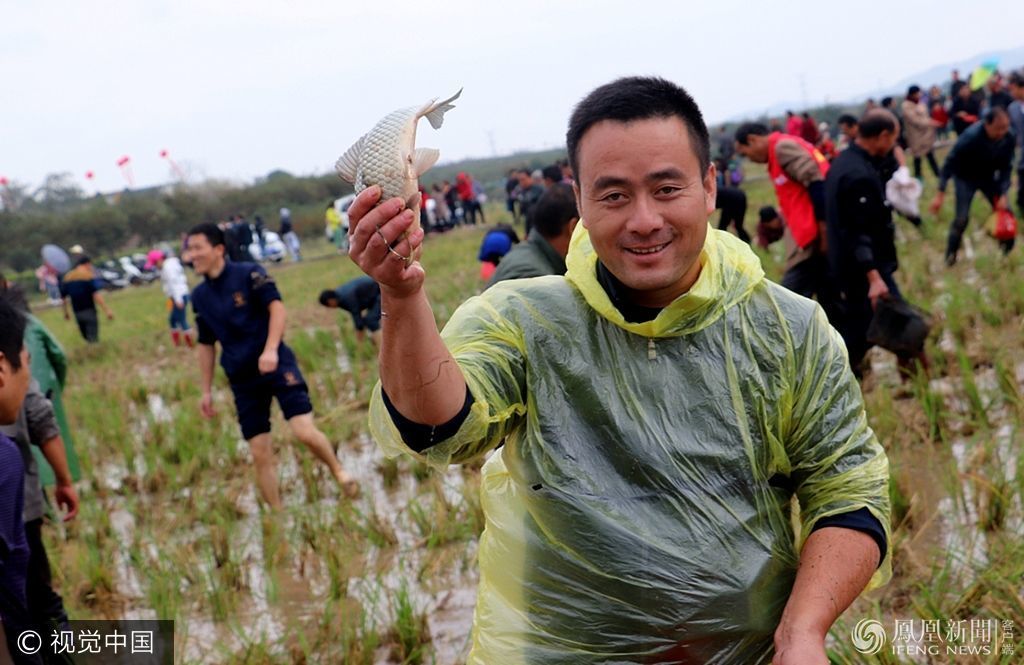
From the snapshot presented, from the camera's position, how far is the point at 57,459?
371 cm

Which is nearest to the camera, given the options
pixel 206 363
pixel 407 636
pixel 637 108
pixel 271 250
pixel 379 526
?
pixel 637 108

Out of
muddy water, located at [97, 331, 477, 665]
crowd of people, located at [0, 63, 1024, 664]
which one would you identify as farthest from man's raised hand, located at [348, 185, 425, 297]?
muddy water, located at [97, 331, 477, 665]

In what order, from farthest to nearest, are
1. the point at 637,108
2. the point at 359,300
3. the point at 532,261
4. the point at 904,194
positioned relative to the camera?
the point at 359,300 < the point at 904,194 < the point at 532,261 < the point at 637,108

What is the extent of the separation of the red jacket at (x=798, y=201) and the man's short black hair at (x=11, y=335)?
12.8 ft

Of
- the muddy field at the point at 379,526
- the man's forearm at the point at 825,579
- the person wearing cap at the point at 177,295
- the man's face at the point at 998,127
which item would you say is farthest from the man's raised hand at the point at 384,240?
the person wearing cap at the point at 177,295

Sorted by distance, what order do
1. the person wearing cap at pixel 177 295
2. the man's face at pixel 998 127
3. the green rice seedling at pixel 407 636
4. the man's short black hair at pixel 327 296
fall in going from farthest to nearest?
1. the person wearing cap at pixel 177 295
2. the man's short black hair at pixel 327 296
3. the man's face at pixel 998 127
4. the green rice seedling at pixel 407 636

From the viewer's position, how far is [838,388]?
5.57 ft

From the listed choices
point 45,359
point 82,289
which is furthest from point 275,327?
point 82,289

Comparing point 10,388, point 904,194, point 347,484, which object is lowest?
point 347,484

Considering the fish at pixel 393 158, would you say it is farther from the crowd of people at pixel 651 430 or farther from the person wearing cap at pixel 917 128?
the person wearing cap at pixel 917 128

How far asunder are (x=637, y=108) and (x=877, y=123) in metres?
3.81

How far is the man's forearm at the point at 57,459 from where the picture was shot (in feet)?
12.1

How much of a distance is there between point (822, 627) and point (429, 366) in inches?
28.9

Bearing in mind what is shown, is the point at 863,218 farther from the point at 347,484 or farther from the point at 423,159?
the point at 423,159
